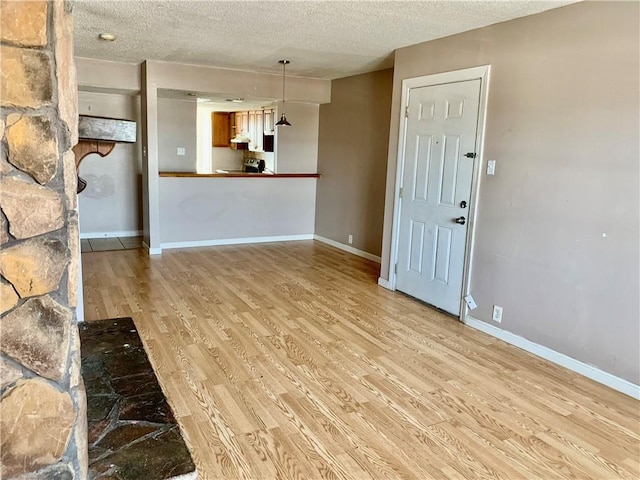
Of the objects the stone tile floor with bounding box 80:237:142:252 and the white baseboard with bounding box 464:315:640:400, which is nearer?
the white baseboard with bounding box 464:315:640:400

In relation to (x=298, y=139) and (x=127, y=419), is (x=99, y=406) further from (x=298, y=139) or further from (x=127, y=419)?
(x=298, y=139)

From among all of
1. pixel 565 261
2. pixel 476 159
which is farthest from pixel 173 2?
pixel 565 261

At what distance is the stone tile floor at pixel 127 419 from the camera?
5.60ft

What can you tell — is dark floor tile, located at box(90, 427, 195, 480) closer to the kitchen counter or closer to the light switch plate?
the light switch plate

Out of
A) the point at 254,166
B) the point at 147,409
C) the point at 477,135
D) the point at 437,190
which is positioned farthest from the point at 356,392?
the point at 254,166

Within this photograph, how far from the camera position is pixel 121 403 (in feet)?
6.81

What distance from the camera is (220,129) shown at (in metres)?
9.39

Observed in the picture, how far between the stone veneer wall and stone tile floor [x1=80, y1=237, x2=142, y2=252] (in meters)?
4.86

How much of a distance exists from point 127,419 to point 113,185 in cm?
544

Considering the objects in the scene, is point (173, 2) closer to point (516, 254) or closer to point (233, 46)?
point (233, 46)

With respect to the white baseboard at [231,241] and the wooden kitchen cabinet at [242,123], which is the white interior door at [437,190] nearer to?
the white baseboard at [231,241]

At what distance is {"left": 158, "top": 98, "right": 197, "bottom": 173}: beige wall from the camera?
674 centimetres

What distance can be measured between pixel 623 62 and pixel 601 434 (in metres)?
2.06

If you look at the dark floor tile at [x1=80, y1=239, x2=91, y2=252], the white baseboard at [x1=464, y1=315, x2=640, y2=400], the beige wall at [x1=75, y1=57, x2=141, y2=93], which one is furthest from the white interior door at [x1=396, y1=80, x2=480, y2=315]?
the dark floor tile at [x1=80, y1=239, x2=91, y2=252]
